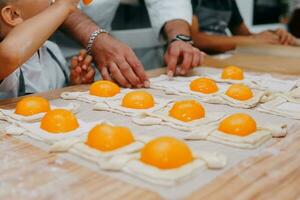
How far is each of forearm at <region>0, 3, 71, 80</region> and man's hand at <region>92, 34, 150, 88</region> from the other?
0.28 m

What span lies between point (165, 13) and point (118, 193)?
1.26 metres

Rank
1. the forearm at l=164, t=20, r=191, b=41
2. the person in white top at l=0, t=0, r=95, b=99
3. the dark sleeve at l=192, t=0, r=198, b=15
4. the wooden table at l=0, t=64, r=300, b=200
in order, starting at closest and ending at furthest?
1. the wooden table at l=0, t=64, r=300, b=200
2. the person in white top at l=0, t=0, r=95, b=99
3. the forearm at l=164, t=20, r=191, b=41
4. the dark sleeve at l=192, t=0, r=198, b=15

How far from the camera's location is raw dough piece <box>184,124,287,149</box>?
0.72 m

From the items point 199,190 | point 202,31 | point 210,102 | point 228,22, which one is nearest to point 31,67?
point 210,102

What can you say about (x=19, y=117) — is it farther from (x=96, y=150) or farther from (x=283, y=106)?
(x=283, y=106)

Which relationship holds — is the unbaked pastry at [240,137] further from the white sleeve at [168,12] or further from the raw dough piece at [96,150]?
the white sleeve at [168,12]

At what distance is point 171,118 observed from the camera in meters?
0.86

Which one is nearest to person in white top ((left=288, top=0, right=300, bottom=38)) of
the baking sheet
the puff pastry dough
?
the baking sheet

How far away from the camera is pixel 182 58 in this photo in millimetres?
1441

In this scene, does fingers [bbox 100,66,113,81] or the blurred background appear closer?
fingers [bbox 100,66,113,81]

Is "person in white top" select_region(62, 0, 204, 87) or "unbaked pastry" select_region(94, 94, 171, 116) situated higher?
"person in white top" select_region(62, 0, 204, 87)

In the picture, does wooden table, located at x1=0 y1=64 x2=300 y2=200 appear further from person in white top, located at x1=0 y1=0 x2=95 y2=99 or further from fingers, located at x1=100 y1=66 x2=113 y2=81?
fingers, located at x1=100 y1=66 x2=113 y2=81

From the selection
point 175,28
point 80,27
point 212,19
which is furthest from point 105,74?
point 212,19

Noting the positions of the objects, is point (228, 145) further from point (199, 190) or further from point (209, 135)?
point (199, 190)
